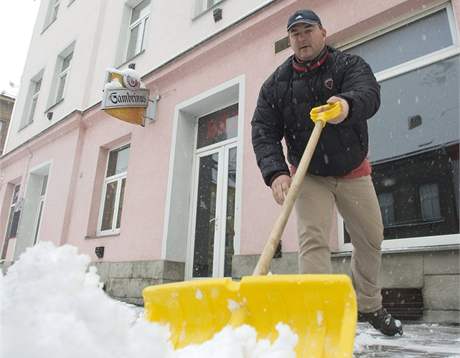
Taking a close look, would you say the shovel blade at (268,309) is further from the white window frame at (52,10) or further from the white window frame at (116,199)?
the white window frame at (52,10)

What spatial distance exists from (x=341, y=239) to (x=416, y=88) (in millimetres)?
1661

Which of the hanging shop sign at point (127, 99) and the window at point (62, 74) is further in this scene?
the window at point (62, 74)

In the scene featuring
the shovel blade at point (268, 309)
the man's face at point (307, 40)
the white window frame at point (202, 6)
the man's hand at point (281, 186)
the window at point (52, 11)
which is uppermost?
the window at point (52, 11)

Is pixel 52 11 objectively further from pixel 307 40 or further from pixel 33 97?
pixel 307 40

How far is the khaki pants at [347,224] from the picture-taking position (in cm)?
233

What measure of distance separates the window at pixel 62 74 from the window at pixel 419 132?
876 cm

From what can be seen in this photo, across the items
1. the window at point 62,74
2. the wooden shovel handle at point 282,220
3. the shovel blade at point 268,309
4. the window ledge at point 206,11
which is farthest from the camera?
the window at point 62,74

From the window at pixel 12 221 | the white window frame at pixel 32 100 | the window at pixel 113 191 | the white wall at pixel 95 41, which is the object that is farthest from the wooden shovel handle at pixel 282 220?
the white window frame at pixel 32 100

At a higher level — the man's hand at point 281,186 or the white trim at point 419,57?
the white trim at point 419,57

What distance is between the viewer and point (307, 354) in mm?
1374

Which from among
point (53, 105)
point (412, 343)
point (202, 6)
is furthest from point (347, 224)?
point (53, 105)

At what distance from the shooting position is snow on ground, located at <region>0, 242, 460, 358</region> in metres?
0.95

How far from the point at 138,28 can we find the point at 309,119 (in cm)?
721

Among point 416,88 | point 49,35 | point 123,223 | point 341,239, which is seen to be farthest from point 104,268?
point 49,35
